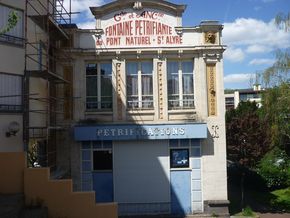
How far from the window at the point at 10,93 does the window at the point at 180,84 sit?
25.6ft

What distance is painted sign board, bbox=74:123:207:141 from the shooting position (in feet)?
72.3

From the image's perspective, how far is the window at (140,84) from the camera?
75.7ft

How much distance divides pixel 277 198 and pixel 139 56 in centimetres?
1131

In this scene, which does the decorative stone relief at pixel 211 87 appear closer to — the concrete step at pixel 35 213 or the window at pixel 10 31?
the window at pixel 10 31

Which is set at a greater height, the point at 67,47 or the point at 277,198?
the point at 67,47

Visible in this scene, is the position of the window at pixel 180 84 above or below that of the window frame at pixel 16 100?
above

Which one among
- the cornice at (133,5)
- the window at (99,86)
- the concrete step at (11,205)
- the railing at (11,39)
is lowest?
the concrete step at (11,205)

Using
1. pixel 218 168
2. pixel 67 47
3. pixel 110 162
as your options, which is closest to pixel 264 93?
pixel 218 168

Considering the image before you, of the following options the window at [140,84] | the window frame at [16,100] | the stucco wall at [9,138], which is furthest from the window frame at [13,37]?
the window at [140,84]

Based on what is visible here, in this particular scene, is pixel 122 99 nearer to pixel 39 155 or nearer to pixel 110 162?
pixel 110 162

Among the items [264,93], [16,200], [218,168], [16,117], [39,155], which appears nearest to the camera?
[16,200]

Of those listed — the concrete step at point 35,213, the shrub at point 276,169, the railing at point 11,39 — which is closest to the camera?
the concrete step at point 35,213

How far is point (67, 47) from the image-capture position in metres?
22.7

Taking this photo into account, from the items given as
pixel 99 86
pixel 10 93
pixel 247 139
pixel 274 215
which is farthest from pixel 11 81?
pixel 247 139
